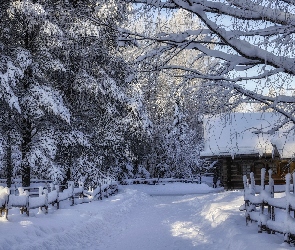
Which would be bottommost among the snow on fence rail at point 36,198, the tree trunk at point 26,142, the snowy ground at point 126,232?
the snowy ground at point 126,232

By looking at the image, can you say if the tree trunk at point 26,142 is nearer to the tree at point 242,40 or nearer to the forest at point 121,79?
the forest at point 121,79

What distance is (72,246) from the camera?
923 centimetres

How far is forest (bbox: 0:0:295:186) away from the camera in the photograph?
5.04 m

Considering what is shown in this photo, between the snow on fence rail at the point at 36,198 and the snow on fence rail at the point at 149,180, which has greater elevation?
the snow on fence rail at the point at 36,198

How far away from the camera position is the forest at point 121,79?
5043mm

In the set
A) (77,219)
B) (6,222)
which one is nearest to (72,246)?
(6,222)

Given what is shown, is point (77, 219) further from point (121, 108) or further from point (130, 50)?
point (121, 108)

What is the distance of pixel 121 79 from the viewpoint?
7.20 meters

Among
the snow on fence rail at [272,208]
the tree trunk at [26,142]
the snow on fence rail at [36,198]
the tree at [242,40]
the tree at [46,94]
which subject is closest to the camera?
the tree at [242,40]

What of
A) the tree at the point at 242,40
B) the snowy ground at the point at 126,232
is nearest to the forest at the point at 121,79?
the tree at the point at 242,40

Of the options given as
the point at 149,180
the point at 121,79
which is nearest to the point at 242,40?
the point at 121,79

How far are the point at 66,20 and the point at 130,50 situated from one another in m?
1.24

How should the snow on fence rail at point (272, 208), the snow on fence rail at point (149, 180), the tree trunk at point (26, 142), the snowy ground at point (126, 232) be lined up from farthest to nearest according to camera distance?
the snow on fence rail at point (149, 180)
the tree trunk at point (26, 142)
the snowy ground at point (126, 232)
the snow on fence rail at point (272, 208)

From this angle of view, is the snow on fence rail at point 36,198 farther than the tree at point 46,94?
No
